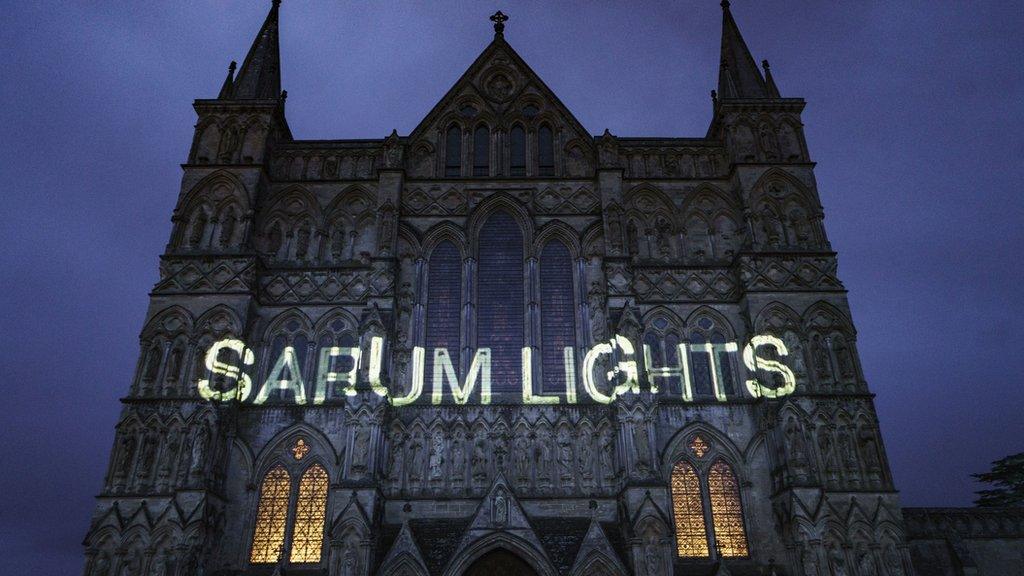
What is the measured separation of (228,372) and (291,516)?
221 inches

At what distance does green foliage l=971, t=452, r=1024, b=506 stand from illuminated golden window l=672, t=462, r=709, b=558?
21516 millimetres

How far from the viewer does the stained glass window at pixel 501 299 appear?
2625 centimetres

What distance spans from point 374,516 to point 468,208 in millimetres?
12988

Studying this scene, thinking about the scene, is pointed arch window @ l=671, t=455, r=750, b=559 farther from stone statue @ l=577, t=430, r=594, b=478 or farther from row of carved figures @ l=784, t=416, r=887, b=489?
stone statue @ l=577, t=430, r=594, b=478

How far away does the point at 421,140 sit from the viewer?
31047 mm

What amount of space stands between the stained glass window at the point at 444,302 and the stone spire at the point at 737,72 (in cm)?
1489

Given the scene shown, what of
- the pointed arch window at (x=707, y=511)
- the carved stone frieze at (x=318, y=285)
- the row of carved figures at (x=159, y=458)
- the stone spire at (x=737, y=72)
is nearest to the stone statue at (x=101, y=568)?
the row of carved figures at (x=159, y=458)

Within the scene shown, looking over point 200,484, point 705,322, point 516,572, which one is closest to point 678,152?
point 705,322

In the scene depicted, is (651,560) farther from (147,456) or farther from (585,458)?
(147,456)

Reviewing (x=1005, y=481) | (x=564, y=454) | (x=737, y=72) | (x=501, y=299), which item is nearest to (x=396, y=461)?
(x=564, y=454)

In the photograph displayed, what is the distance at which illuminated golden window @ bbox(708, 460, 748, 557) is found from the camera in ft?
76.0

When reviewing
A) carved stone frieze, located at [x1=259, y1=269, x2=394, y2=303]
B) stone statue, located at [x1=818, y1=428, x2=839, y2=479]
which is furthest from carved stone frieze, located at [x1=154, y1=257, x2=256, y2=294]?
stone statue, located at [x1=818, y1=428, x2=839, y2=479]

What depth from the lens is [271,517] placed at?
77.3 feet

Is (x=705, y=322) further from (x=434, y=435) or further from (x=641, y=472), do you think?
(x=434, y=435)
